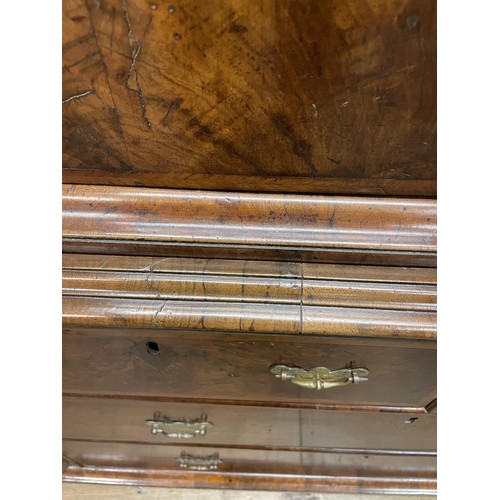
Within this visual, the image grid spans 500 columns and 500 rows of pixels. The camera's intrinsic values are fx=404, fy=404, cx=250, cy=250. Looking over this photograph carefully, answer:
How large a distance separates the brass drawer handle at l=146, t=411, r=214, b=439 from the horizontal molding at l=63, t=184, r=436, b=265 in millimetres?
364

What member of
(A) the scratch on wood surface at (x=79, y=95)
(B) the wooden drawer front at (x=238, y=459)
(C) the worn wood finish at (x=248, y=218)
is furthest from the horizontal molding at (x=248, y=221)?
(B) the wooden drawer front at (x=238, y=459)

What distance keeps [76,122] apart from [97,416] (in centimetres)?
50

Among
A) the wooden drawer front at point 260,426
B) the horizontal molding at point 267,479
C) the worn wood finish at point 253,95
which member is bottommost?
the horizontal molding at point 267,479

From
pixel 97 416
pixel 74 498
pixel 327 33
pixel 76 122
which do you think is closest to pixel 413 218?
pixel 327 33

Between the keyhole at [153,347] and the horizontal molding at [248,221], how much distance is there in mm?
115

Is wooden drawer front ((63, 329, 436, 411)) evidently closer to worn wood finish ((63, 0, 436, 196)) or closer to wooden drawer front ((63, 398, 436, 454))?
wooden drawer front ((63, 398, 436, 454))

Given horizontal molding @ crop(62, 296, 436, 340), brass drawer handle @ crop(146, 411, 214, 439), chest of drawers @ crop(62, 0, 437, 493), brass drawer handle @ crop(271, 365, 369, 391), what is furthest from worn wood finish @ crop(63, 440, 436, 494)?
horizontal molding @ crop(62, 296, 436, 340)

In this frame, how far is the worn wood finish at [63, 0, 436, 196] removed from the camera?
302mm

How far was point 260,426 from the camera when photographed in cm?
69

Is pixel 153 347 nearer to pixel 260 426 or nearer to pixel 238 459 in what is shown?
pixel 260 426

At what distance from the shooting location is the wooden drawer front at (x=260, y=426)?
640mm

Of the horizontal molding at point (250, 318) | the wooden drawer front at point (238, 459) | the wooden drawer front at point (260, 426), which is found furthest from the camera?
the wooden drawer front at point (238, 459)

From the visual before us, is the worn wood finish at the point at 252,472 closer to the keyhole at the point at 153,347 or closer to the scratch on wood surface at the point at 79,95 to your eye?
the keyhole at the point at 153,347

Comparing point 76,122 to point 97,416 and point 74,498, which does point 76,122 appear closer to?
point 97,416
